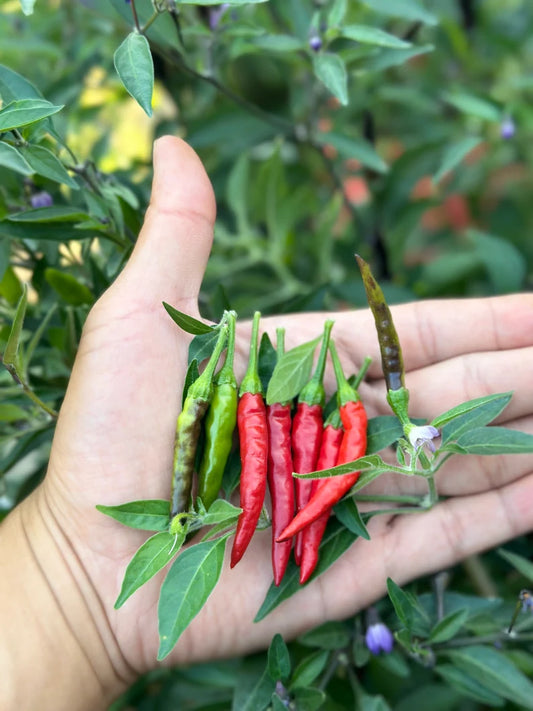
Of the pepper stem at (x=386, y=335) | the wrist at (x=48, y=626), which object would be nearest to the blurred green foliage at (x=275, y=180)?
the wrist at (x=48, y=626)

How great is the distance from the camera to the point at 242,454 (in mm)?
1126

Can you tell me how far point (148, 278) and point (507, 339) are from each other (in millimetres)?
697

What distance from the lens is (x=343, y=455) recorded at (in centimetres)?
112

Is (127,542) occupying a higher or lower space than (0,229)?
lower

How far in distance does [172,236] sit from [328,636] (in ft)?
2.30

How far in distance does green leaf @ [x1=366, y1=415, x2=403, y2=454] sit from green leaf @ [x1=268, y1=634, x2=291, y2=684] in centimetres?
32

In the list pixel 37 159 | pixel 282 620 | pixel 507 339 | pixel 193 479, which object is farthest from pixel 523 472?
pixel 37 159

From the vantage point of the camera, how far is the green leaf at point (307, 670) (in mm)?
1142

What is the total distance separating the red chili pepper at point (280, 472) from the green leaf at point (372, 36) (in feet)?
1.58

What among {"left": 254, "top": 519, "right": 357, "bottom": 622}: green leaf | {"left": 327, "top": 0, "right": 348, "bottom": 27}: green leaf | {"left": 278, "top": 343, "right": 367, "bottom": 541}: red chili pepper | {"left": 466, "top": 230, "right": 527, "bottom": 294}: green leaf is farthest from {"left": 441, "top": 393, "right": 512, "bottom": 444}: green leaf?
{"left": 327, "top": 0, "right": 348, "bottom": 27}: green leaf

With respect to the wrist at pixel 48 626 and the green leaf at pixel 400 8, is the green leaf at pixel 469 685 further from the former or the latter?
the green leaf at pixel 400 8

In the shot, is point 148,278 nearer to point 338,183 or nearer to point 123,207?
point 123,207

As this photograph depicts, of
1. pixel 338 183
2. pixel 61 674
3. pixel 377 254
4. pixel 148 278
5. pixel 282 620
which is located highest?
pixel 148 278

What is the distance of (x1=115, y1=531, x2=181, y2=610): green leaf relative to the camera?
94 cm
